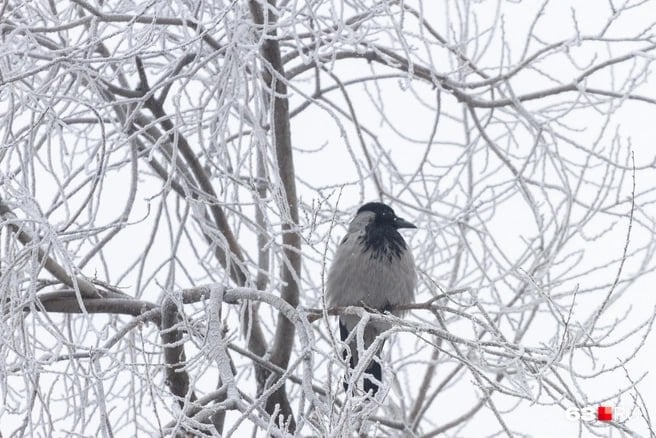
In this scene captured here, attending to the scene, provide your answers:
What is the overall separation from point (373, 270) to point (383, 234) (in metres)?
0.29

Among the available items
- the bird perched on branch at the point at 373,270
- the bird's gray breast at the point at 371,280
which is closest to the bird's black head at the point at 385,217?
the bird perched on branch at the point at 373,270

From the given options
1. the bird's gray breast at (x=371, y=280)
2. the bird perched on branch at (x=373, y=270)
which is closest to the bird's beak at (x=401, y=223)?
the bird perched on branch at (x=373, y=270)

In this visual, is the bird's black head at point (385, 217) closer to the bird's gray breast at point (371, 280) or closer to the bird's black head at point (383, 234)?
the bird's black head at point (383, 234)

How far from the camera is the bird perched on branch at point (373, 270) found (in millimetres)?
6648

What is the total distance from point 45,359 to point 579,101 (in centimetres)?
300

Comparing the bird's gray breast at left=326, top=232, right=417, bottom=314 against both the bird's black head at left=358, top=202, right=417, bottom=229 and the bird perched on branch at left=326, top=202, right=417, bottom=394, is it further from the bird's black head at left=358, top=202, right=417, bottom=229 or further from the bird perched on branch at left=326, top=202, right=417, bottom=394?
the bird's black head at left=358, top=202, right=417, bottom=229

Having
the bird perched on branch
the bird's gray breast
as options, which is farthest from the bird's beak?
the bird's gray breast

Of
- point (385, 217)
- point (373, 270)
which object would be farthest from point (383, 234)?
point (373, 270)

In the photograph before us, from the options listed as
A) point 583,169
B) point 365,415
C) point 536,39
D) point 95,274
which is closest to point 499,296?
point 583,169

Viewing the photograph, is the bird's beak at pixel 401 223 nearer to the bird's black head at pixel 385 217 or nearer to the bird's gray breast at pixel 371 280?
the bird's black head at pixel 385 217

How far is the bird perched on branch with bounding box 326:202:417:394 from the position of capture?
6.65 m

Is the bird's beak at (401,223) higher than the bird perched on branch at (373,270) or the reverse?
higher

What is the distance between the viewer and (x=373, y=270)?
6.64 m

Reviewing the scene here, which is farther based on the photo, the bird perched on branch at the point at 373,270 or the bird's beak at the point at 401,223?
the bird's beak at the point at 401,223
